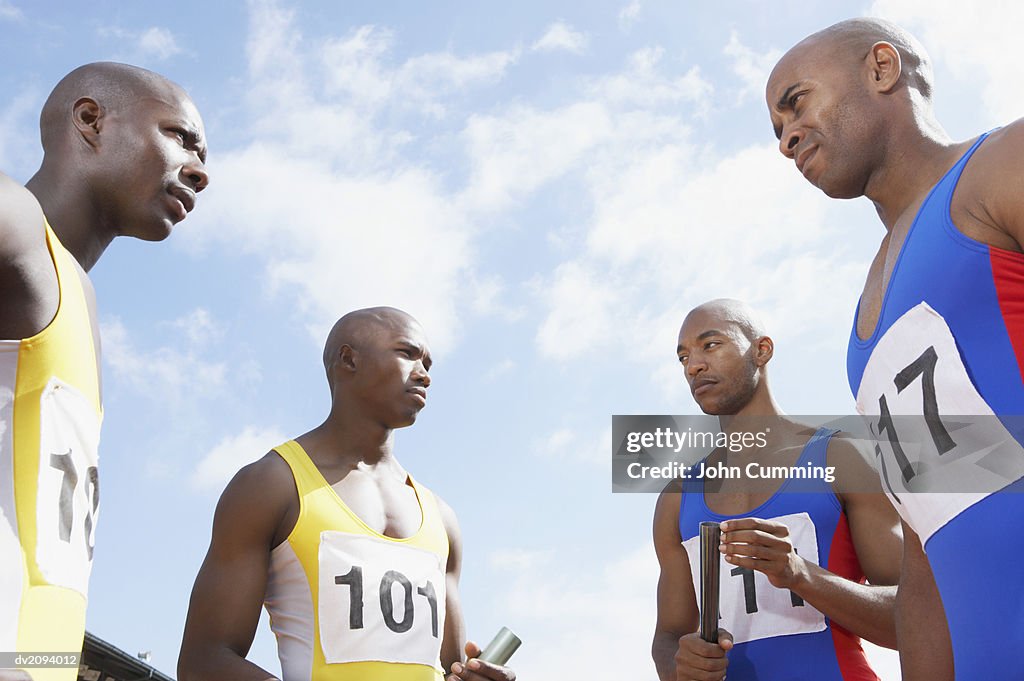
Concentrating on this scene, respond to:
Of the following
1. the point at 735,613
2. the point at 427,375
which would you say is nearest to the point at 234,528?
the point at 427,375

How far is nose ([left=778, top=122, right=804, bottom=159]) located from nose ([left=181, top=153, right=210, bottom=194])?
1.84 metres

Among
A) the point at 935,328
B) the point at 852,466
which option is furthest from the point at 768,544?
the point at 935,328

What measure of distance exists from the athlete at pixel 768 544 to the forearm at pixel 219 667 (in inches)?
63.7

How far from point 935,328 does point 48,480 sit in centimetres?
209

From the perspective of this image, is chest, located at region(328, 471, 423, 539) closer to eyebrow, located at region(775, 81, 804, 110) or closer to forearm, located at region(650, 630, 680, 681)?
forearm, located at region(650, 630, 680, 681)

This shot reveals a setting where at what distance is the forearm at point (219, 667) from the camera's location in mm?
3748

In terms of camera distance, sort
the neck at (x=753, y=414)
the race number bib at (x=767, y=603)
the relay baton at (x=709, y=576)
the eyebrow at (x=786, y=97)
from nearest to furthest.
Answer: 1. the eyebrow at (x=786, y=97)
2. the relay baton at (x=709, y=576)
3. the race number bib at (x=767, y=603)
4. the neck at (x=753, y=414)

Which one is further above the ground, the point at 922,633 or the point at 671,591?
the point at 671,591

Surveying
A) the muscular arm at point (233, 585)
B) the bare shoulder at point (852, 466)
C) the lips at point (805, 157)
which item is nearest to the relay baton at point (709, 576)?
the bare shoulder at point (852, 466)

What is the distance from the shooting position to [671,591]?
4.43 meters

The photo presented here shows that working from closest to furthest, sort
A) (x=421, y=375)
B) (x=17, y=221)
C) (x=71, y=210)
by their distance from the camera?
(x=17, y=221) < (x=71, y=210) < (x=421, y=375)

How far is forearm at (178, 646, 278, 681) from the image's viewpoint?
375cm

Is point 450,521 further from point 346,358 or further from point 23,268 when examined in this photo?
point 23,268

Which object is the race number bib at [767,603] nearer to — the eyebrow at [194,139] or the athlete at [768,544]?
the athlete at [768,544]
